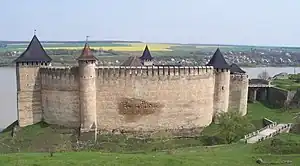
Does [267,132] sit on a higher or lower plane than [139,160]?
lower

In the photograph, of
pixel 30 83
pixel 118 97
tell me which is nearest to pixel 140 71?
pixel 118 97

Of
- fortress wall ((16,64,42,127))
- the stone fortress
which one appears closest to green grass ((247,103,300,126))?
the stone fortress

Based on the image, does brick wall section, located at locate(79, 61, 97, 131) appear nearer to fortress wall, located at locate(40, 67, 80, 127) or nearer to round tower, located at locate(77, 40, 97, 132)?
round tower, located at locate(77, 40, 97, 132)

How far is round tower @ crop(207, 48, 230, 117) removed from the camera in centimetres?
2734

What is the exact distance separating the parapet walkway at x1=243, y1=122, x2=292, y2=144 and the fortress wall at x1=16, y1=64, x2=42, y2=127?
12.2m

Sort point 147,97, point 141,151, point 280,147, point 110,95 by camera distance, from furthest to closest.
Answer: point 147,97 < point 110,95 < point 141,151 < point 280,147

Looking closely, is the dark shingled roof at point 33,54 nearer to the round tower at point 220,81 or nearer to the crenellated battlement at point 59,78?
the crenellated battlement at point 59,78

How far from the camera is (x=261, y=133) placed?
22.5 meters

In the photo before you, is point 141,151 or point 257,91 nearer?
point 141,151

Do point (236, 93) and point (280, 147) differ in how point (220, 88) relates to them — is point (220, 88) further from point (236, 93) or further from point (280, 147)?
point (280, 147)

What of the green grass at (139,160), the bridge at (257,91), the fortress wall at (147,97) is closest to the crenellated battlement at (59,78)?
the fortress wall at (147,97)

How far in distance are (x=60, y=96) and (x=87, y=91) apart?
2020mm

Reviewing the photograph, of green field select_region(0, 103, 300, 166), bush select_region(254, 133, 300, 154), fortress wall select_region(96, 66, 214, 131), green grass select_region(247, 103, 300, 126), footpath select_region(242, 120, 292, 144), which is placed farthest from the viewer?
green grass select_region(247, 103, 300, 126)

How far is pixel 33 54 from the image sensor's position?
84.6ft
